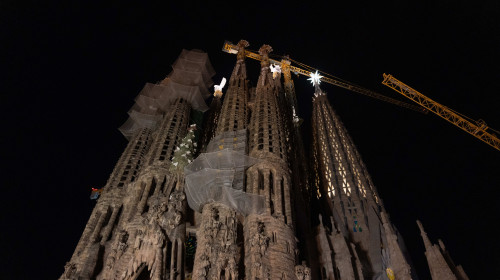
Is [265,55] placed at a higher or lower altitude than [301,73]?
lower

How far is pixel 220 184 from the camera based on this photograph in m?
31.9

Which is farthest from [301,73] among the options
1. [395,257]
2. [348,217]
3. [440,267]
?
[440,267]

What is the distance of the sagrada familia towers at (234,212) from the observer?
2747 centimetres

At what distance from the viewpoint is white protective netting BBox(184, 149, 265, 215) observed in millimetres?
30391

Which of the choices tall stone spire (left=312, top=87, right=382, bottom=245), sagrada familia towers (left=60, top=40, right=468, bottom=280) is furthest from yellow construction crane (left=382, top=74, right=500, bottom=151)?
sagrada familia towers (left=60, top=40, right=468, bottom=280)

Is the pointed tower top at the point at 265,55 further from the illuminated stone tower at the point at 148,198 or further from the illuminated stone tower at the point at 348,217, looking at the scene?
the illuminated stone tower at the point at 348,217

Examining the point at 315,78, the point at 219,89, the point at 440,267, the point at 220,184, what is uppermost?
the point at 315,78

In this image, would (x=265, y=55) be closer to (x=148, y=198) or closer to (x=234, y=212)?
(x=148, y=198)

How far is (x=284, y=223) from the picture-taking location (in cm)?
2850

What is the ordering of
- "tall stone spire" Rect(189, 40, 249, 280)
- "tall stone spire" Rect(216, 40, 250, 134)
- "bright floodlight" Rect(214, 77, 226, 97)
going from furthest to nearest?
"bright floodlight" Rect(214, 77, 226, 97) → "tall stone spire" Rect(216, 40, 250, 134) → "tall stone spire" Rect(189, 40, 249, 280)

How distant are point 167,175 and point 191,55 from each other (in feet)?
73.8

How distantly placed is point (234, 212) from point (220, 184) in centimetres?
302

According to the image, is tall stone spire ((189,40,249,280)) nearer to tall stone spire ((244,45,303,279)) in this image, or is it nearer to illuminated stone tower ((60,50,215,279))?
tall stone spire ((244,45,303,279))

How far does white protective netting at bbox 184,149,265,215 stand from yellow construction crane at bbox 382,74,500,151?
35.4 meters
